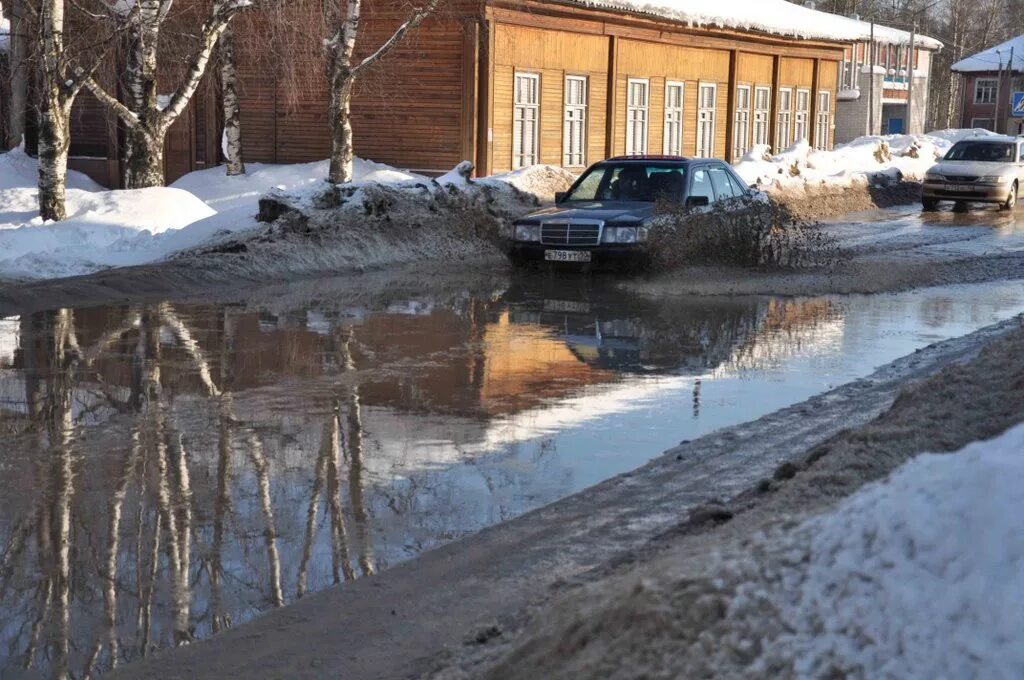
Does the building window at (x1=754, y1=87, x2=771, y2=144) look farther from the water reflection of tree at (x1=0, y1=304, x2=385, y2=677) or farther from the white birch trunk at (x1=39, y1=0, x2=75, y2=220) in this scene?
the water reflection of tree at (x1=0, y1=304, x2=385, y2=677)

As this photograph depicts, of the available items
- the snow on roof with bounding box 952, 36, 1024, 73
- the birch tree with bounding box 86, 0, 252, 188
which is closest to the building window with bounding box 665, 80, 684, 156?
the birch tree with bounding box 86, 0, 252, 188

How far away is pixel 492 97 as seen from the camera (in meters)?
25.7

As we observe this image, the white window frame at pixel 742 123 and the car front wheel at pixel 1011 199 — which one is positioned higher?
the white window frame at pixel 742 123

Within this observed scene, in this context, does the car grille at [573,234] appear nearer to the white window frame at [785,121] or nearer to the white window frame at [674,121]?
the white window frame at [674,121]

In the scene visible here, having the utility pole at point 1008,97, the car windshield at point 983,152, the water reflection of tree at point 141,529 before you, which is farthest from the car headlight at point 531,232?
the utility pole at point 1008,97

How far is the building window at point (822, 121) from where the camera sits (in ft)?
138

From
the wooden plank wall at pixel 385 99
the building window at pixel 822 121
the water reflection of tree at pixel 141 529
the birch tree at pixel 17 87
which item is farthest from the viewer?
the building window at pixel 822 121

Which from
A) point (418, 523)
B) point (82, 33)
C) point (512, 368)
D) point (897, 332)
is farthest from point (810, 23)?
point (418, 523)

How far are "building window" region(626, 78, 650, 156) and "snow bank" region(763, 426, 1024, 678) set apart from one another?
2795 cm

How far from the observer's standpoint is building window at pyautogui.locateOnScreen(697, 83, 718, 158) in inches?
1345

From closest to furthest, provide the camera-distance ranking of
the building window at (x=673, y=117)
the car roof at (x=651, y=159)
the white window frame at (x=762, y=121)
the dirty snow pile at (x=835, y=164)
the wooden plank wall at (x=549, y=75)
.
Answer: the car roof at (x=651, y=159) < the wooden plank wall at (x=549, y=75) < the dirty snow pile at (x=835, y=164) < the building window at (x=673, y=117) < the white window frame at (x=762, y=121)

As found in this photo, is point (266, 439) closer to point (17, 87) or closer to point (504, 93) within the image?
point (504, 93)

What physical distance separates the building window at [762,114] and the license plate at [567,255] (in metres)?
22.2

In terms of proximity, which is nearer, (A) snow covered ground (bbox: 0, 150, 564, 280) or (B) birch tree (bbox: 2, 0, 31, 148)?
(A) snow covered ground (bbox: 0, 150, 564, 280)
